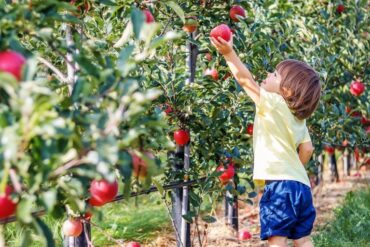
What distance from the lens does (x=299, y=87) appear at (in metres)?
2.62

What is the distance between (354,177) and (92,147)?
6270 millimetres

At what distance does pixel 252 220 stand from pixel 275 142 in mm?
2619

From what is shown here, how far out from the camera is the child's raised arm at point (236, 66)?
2.48m

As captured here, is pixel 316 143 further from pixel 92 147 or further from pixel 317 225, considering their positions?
pixel 92 147

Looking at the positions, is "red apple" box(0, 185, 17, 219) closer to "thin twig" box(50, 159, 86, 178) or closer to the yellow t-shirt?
"thin twig" box(50, 159, 86, 178)

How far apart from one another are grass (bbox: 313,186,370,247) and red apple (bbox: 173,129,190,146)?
1.38m

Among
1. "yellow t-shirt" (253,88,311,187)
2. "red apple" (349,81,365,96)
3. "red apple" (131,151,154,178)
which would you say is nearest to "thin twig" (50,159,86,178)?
"red apple" (131,151,154,178)

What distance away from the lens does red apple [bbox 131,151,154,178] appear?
1.39m

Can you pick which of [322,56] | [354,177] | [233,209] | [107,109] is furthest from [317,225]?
[107,109]

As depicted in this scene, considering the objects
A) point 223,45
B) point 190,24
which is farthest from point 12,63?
point 190,24

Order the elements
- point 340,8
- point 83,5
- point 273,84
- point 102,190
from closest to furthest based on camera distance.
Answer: point 102,190 → point 83,5 → point 273,84 → point 340,8

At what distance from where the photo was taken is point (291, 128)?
2637 millimetres

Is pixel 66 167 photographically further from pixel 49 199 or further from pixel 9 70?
pixel 9 70

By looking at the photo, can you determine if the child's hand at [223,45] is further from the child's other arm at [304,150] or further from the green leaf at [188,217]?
the green leaf at [188,217]
